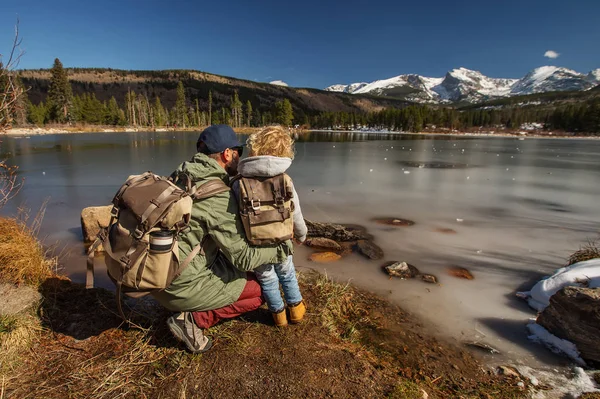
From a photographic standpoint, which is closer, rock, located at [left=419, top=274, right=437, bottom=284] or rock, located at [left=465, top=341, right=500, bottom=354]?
rock, located at [left=465, top=341, right=500, bottom=354]

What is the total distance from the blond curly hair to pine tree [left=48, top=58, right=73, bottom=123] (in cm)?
8565

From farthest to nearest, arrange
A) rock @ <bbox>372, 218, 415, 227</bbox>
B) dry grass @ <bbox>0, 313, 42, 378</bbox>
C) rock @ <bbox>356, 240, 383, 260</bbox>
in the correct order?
rock @ <bbox>372, 218, 415, 227</bbox>, rock @ <bbox>356, 240, 383, 260</bbox>, dry grass @ <bbox>0, 313, 42, 378</bbox>

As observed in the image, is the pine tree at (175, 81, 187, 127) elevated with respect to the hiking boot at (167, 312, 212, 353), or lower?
elevated

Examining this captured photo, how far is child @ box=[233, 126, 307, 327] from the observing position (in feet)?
7.75

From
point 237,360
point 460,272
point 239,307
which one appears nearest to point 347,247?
point 460,272

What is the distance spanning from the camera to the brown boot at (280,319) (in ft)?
9.31

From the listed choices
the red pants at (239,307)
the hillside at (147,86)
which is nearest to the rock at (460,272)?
the red pants at (239,307)

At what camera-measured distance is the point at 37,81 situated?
15000 cm

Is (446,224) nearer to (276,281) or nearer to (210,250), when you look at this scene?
(276,281)

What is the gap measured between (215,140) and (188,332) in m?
1.59

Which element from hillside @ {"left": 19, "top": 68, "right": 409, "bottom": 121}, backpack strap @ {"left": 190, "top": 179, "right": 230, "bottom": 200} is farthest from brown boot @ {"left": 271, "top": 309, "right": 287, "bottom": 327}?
hillside @ {"left": 19, "top": 68, "right": 409, "bottom": 121}

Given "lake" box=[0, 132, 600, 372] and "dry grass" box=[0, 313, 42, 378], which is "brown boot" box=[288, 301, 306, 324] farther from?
"dry grass" box=[0, 313, 42, 378]

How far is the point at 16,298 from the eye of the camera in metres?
2.95

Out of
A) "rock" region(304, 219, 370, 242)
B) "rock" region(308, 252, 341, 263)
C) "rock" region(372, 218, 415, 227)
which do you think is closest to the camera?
"rock" region(308, 252, 341, 263)
